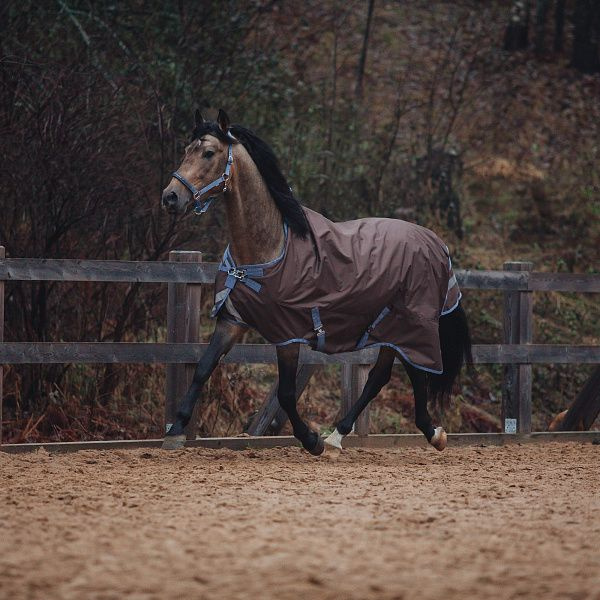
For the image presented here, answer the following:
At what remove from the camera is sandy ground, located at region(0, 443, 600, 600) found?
3502mm

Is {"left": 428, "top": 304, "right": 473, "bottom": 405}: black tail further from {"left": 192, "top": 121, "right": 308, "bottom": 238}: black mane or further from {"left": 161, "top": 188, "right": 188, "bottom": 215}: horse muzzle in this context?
{"left": 161, "top": 188, "right": 188, "bottom": 215}: horse muzzle

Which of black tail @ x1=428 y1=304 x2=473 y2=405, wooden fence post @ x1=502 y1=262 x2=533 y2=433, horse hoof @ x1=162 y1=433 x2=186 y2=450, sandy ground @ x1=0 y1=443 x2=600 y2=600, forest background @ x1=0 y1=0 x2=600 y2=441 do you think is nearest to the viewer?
sandy ground @ x1=0 y1=443 x2=600 y2=600

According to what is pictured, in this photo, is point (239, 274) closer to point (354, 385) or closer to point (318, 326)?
point (318, 326)

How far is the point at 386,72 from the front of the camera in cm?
1745

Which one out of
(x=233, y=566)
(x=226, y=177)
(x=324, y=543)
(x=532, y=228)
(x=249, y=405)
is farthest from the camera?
(x=532, y=228)

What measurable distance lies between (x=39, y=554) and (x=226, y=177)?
10.8ft

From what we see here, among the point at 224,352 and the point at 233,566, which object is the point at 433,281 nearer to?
the point at 224,352

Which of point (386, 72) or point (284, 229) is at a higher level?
point (386, 72)

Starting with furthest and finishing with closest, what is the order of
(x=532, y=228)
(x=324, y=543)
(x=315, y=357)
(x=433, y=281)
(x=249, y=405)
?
(x=532, y=228) → (x=249, y=405) → (x=315, y=357) → (x=433, y=281) → (x=324, y=543)

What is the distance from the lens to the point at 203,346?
24.0 ft

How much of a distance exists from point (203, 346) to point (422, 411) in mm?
1588

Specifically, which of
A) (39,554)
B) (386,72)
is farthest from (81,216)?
(386,72)

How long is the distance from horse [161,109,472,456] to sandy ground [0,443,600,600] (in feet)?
2.31

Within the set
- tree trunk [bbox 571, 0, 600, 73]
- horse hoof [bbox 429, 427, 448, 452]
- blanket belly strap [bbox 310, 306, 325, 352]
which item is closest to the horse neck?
blanket belly strap [bbox 310, 306, 325, 352]
